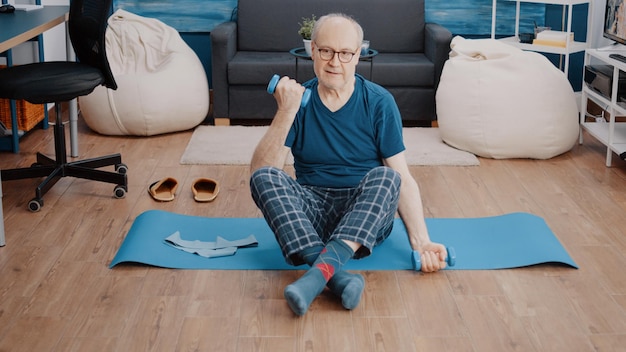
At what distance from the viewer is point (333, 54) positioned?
2.96m

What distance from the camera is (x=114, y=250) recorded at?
11.1ft

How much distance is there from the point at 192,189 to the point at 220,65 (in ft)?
4.89

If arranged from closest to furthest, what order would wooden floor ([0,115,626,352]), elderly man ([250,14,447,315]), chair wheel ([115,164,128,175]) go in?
wooden floor ([0,115,626,352]) < elderly man ([250,14,447,315]) < chair wheel ([115,164,128,175])

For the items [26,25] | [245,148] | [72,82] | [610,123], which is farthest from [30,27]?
[610,123]

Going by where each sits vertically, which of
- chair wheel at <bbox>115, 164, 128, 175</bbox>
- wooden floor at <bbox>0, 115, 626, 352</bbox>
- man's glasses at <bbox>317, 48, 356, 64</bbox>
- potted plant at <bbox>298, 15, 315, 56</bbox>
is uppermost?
man's glasses at <bbox>317, 48, 356, 64</bbox>

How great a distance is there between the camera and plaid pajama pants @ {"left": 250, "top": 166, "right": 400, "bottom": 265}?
9.59 ft

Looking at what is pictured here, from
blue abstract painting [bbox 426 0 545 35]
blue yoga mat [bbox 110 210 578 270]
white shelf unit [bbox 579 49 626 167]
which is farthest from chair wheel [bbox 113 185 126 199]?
blue abstract painting [bbox 426 0 545 35]

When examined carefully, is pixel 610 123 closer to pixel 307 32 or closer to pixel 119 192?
pixel 307 32

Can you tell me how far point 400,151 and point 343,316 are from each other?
2.13ft

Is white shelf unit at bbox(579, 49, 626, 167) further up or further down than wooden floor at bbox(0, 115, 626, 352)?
further up

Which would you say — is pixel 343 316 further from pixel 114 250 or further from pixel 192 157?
pixel 192 157

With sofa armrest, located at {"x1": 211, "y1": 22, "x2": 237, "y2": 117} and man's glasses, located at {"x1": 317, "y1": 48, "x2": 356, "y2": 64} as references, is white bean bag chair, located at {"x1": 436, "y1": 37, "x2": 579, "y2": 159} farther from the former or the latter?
man's glasses, located at {"x1": 317, "y1": 48, "x2": 356, "y2": 64}

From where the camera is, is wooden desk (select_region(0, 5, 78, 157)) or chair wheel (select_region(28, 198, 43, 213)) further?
chair wheel (select_region(28, 198, 43, 213))

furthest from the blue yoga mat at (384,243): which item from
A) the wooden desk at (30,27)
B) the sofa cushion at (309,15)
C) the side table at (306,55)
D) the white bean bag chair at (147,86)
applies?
the sofa cushion at (309,15)
